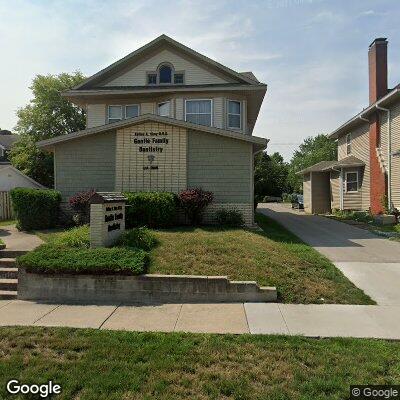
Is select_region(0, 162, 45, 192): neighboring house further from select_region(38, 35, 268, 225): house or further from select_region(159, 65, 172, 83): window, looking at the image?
select_region(38, 35, 268, 225): house

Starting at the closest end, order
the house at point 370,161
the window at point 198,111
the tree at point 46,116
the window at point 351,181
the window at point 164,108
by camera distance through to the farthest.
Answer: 1. the window at point 198,111
2. the window at point 164,108
3. the house at point 370,161
4. the window at point 351,181
5. the tree at point 46,116

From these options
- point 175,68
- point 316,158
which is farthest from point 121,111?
point 316,158

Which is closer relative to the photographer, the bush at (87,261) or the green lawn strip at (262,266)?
the green lawn strip at (262,266)

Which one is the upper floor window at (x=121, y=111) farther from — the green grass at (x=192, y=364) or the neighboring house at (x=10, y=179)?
the green grass at (x=192, y=364)

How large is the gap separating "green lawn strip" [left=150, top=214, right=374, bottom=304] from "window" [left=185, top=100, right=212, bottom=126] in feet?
31.6

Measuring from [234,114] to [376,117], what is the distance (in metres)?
9.72

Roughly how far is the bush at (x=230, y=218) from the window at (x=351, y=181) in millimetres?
14364

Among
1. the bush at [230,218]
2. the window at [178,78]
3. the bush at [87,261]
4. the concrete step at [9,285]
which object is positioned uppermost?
the window at [178,78]

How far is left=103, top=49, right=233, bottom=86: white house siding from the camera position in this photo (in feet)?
63.0

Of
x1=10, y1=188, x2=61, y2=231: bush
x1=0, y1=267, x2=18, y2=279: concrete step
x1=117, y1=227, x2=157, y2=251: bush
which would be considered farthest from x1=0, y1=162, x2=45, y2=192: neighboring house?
x1=0, y1=267, x2=18, y2=279: concrete step

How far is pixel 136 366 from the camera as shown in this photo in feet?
14.3

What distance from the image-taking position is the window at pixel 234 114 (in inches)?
733

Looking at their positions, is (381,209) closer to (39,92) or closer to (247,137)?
(247,137)

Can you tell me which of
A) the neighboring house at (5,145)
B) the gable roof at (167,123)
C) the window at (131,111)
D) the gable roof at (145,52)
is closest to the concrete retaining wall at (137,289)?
the gable roof at (167,123)
